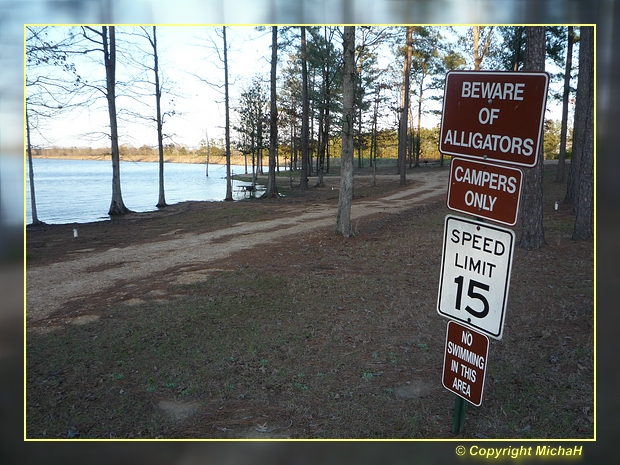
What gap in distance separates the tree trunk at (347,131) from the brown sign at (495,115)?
23.6 feet

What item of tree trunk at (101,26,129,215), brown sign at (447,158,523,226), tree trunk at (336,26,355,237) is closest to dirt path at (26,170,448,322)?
tree trunk at (336,26,355,237)

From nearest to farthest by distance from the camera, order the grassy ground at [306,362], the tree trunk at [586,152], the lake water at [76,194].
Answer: the grassy ground at [306,362] → the tree trunk at [586,152] → the lake water at [76,194]

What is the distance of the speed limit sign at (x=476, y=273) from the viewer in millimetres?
2428

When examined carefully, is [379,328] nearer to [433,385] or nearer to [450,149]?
[433,385]

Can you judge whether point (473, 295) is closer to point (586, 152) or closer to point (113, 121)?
point (586, 152)

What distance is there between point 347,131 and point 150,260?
16.6 feet

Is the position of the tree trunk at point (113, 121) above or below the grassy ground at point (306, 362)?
above

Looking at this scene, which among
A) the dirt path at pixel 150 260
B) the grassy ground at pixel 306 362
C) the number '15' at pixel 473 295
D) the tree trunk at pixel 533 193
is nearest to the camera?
the number '15' at pixel 473 295

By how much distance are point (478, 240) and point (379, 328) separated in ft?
9.98

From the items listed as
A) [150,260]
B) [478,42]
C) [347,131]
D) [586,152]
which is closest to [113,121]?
[150,260]

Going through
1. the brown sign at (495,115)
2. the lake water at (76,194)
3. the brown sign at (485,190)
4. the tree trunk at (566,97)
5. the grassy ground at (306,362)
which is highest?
the tree trunk at (566,97)

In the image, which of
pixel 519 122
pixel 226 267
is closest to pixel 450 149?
pixel 519 122

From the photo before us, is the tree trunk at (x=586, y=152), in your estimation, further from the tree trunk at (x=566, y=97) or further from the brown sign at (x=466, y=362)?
the brown sign at (x=466, y=362)

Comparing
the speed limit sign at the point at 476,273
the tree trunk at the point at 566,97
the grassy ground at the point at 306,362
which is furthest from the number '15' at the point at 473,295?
the tree trunk at the point at 566,97
